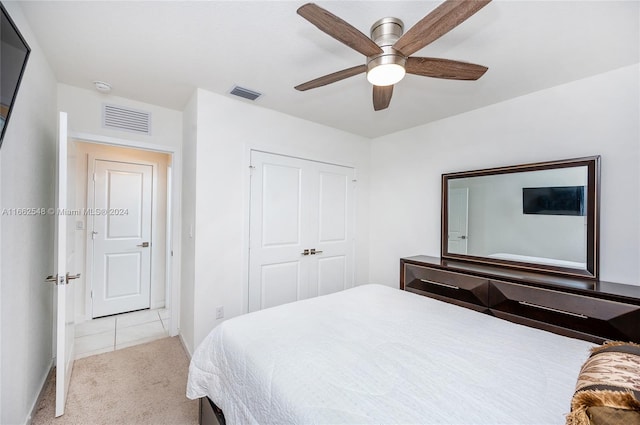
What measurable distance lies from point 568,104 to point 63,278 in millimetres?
3850

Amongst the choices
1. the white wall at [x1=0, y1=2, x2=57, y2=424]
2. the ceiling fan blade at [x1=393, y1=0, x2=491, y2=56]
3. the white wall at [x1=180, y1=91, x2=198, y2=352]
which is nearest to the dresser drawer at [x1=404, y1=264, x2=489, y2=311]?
the ceiling fan blade at [x1=393, y1=0, x2=491, y2=56]

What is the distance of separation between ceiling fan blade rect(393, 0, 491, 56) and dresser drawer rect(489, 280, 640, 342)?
1.83 m

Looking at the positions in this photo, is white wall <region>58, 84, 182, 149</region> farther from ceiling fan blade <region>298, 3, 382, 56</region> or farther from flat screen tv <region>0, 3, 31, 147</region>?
ceiling fan blade <region>298, 3, 382, 56</region>

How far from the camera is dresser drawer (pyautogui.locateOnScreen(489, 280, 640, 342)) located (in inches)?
63.5

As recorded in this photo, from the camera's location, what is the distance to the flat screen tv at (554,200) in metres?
2.09

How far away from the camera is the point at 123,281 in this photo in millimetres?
3568

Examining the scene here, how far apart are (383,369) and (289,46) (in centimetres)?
187

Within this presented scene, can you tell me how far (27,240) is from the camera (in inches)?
66.2

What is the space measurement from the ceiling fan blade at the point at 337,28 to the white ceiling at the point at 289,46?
27cm

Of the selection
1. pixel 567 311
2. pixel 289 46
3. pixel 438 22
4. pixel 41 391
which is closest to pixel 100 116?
pixel 289 46

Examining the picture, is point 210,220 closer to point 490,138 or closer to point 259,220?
point 259,220

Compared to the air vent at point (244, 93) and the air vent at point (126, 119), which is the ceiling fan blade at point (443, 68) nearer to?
the air vent at point (244, 93)

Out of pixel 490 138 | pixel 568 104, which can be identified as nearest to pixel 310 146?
pixel 490 138

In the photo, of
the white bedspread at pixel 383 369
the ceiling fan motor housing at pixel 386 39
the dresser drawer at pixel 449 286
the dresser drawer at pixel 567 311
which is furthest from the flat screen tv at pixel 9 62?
the dresser drawer at pixel 567 311
